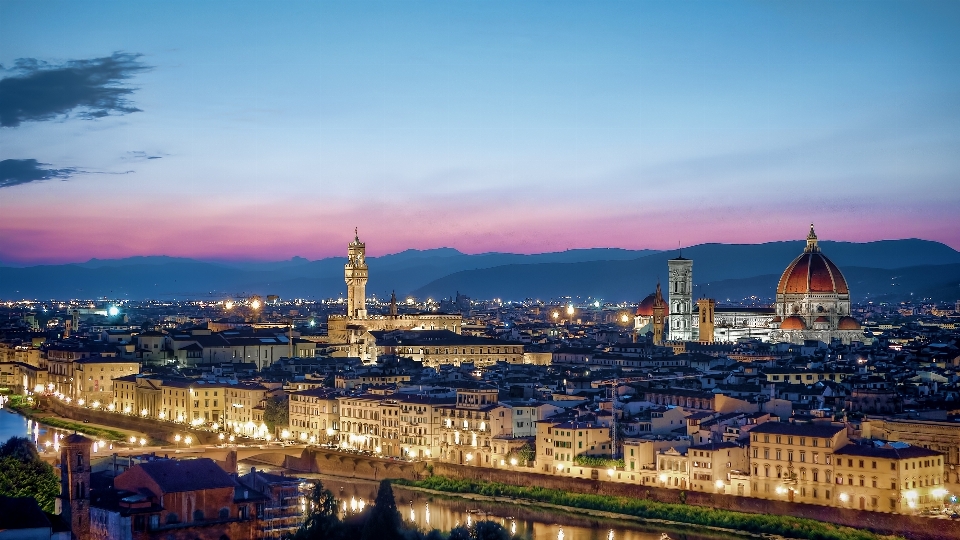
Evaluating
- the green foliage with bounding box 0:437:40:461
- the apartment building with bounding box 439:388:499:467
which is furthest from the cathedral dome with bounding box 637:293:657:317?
the green foliage with bounding box 0:437:40:461

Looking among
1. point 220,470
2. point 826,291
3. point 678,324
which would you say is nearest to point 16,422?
point 220,470

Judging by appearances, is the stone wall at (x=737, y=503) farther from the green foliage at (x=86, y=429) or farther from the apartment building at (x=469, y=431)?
the green foliage at (x=86, y=429)

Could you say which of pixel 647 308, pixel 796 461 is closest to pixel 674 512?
pixel 796 461

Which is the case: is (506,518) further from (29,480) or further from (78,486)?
(78,486)

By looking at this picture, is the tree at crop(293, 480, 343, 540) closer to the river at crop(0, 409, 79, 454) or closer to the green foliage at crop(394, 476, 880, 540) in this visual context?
the green foliage at crop(394, 476, 880, 540)

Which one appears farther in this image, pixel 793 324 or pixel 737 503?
pixel 793 324

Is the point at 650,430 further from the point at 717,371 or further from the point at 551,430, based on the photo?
the point at 717,371

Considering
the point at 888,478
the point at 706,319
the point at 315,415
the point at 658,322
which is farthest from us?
the point at 658,322
